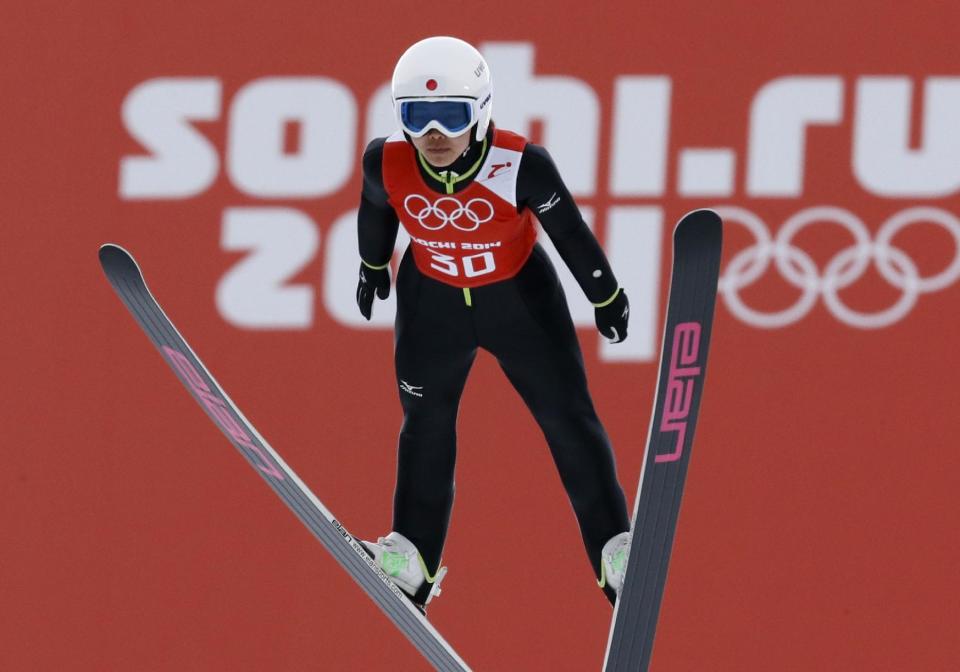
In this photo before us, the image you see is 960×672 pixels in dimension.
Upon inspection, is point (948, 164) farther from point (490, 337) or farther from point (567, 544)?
point (490, 337)

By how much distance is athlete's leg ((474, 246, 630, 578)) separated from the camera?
4.48 meters

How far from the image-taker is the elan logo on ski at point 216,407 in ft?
14.6

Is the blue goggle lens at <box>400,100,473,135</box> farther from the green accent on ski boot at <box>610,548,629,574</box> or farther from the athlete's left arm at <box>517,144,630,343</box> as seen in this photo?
the green accent on ski boot at <box>610,548,629,574</box>

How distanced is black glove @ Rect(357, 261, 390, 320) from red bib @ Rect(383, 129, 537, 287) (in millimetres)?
197

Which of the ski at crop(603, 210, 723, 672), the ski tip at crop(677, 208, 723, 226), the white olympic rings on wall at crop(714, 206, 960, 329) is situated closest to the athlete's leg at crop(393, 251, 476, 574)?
the ski at crop(603, 210, 723, 672)

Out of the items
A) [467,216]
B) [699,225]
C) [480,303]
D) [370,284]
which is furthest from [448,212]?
[699,225]

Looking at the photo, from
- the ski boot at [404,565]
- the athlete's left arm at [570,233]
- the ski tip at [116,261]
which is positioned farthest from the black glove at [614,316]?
the ski tip at [116,261]

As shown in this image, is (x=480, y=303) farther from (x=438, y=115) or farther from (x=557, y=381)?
(x=438, y=115)

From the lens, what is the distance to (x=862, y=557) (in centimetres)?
561

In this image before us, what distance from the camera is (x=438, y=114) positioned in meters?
4.19

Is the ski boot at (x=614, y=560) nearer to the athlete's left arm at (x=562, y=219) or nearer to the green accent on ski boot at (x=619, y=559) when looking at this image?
the green accent on ski boot at (x=619, y=559)

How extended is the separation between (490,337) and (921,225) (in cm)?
202

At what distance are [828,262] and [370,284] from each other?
1874 mm

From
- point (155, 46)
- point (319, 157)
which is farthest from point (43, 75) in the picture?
point (319, 157)
